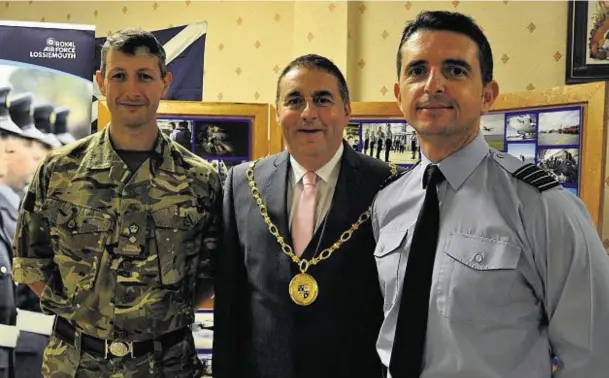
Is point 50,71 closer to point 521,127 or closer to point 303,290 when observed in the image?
point 303,290

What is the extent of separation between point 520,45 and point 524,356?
2.51m

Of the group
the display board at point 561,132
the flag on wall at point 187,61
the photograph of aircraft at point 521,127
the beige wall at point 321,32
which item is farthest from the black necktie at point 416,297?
the flag on wall at point 187,61

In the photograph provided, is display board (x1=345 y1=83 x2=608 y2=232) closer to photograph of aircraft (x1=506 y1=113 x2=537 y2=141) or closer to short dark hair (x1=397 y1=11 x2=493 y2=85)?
photograph of aircraft (x1=506 y1=113 x2=537 y2=141)

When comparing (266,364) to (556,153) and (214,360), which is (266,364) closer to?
(214,360)

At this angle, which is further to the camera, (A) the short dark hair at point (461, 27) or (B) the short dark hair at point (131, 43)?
(B) the short dark hair at point (131, 43)

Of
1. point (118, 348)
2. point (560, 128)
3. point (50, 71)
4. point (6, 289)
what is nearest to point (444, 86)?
point (118, 348)

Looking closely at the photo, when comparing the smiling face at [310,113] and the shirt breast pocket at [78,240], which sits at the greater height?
the smiling face at [310,113]

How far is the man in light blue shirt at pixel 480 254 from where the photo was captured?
3.48ft

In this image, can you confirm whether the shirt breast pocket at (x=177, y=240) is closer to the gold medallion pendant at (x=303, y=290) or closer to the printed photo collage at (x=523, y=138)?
the gold medallion pendant at (x=303, y=290)

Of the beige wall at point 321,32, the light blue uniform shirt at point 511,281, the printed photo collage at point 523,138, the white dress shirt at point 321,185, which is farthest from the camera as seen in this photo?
the beige wall at point 321,32

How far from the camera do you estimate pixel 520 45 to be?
319 cm

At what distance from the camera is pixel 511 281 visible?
111 centimetres

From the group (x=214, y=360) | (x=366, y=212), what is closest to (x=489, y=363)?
(x=366, y=212)

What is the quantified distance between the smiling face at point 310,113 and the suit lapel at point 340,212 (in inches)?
3.0
